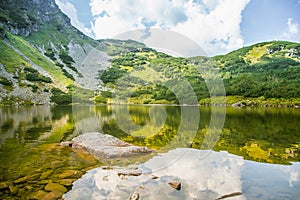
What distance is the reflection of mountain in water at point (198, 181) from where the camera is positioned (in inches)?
375

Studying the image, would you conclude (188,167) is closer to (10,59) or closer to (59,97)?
(59,97)

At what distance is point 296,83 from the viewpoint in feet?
521

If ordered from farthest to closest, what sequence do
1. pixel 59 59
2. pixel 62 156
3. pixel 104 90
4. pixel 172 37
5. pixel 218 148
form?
pixel 59 59 → pixel 104 90 → pixel 172 37 → pixel 218 148 → pixel 62 156

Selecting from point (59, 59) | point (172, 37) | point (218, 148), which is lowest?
point (218, 148)

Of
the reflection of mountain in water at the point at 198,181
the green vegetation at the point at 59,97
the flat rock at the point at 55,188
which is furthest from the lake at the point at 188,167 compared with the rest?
the green vegetation at the point at 59,97

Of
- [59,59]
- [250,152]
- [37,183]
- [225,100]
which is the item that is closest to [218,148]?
[250,152]

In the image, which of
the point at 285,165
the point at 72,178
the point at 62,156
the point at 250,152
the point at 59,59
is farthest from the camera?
the point at 59,59

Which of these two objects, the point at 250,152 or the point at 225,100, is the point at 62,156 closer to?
the point at 250,152

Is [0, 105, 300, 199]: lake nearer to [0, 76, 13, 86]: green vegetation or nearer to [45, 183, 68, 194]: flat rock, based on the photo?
[45, 183, 68, 194]: flat rock

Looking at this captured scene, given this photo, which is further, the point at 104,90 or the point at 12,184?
the point at 104,90

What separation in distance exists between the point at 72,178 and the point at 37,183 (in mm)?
1535

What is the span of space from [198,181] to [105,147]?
8.06 metres

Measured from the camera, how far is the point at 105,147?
17.0 m

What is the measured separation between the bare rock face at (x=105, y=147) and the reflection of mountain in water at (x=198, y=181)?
7.54 feet
